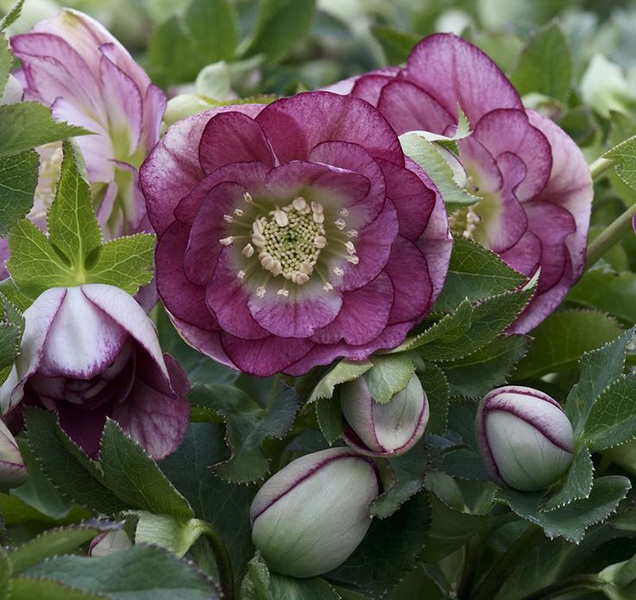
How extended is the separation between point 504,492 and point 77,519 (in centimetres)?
24

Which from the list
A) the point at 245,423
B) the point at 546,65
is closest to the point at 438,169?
the point at 245,423

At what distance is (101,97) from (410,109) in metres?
0.17

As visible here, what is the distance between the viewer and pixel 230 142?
0.47 metres

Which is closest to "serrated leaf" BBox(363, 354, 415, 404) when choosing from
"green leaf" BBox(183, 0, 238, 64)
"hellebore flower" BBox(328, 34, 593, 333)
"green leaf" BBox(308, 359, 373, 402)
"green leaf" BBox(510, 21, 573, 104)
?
"green leaf" BBox(308, 359, 373, 402)

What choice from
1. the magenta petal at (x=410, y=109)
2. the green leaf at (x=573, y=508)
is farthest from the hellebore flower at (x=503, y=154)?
the green leaf at (x=573, y=508)

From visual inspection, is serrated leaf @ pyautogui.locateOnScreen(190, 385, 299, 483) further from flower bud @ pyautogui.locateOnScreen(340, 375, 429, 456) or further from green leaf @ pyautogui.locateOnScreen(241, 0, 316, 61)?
green leaf @ pyautogui.locateOnScreen(241, 0, 316, 61)

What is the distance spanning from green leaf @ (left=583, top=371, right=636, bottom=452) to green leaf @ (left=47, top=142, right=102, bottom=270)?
0.79 feet

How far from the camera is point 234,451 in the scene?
0.49 meters

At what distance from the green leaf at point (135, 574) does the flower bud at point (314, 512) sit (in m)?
0.07

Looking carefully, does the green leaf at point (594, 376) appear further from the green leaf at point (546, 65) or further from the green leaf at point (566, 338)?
the green leaf at point (546, 65)

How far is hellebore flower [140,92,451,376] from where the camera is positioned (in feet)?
1.53

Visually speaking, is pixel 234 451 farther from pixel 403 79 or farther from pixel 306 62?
pixel 306 62

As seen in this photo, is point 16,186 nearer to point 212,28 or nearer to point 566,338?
point 566,338

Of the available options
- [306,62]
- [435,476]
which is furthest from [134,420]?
[306,62]
